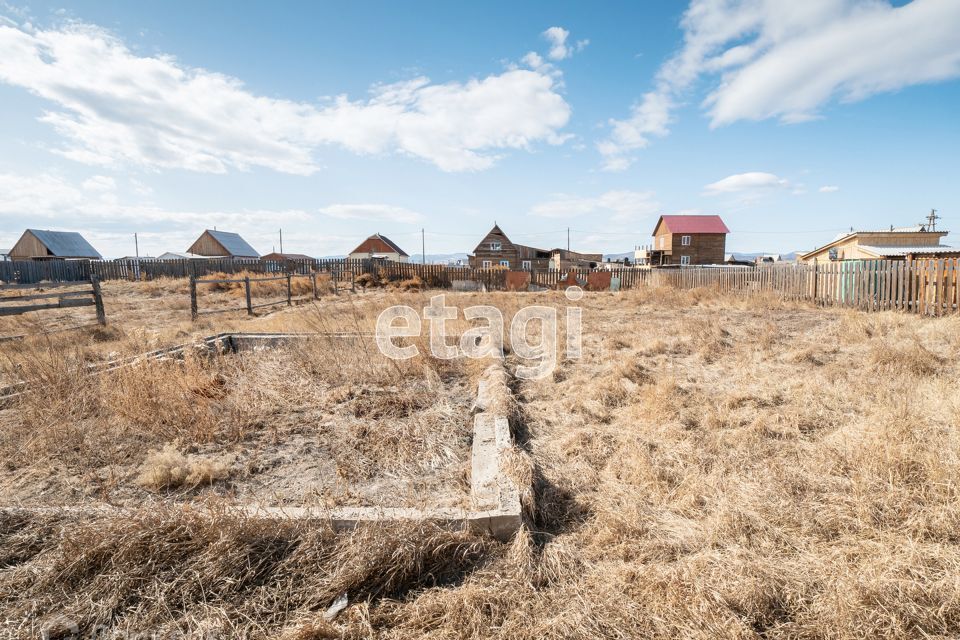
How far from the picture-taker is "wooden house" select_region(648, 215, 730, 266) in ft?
150

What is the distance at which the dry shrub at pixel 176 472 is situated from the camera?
2.82 m

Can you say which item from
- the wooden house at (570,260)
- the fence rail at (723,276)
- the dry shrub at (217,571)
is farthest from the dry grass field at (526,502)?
the wooden house at (570,260)

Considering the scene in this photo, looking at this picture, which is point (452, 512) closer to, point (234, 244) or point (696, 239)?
point (696, 239)

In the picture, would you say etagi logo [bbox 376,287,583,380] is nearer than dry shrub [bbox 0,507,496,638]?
No

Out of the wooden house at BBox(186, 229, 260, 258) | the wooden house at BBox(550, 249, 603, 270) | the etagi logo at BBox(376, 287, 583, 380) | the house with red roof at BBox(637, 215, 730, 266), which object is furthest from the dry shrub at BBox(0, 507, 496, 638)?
the wooden house at BBox(186, 229, 260, 258)

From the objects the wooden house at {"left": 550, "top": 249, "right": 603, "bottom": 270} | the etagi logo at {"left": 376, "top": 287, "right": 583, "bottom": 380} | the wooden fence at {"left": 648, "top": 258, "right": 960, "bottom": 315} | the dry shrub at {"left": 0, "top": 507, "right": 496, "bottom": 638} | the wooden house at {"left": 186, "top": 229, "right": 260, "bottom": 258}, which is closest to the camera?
the dry shrub at {"left": 0, "top": 507, "right": 496, "bottom": 638}

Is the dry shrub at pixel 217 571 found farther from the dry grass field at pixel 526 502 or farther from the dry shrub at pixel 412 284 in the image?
the dry shrub at pixel 412 284

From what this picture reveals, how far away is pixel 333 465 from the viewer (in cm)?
321

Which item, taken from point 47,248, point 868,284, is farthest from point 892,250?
point 47,248

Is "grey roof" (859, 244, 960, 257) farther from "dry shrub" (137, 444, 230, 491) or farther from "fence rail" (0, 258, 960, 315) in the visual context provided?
"dry shrub" (137, 444, 230, 491)

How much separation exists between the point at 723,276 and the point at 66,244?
58347mm

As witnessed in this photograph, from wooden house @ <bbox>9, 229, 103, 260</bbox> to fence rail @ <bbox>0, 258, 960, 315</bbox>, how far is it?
672 inches

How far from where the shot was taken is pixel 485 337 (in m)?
7.80

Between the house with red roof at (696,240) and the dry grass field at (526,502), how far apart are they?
44656 mm
